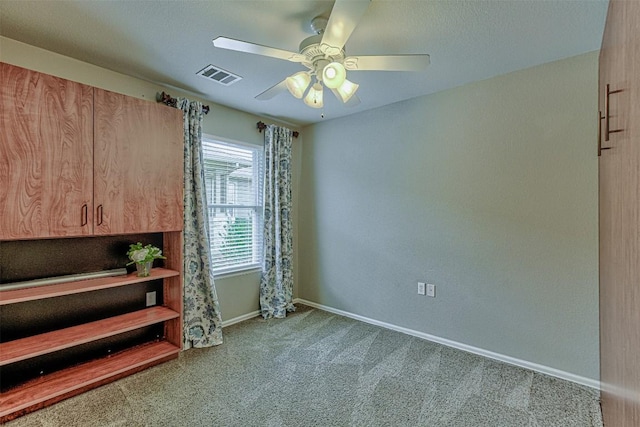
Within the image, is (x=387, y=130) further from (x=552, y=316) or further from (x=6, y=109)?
(x=6, y=109)

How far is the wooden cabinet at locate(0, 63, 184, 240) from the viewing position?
1.81 meters

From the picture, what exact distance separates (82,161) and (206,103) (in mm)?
1440

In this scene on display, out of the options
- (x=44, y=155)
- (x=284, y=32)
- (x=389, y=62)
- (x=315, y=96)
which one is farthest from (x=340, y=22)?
(x=44, y=155)

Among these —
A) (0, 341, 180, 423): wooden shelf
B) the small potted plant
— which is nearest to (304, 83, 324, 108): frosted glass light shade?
the small potted plant

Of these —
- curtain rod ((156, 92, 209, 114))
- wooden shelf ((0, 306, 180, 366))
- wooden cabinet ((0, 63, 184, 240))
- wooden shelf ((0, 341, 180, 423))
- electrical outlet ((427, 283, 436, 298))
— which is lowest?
wooden shelf ((0, 341, 180, 423))

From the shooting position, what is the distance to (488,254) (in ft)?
8.73

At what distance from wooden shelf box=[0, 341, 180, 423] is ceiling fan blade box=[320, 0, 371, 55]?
2.69 metres

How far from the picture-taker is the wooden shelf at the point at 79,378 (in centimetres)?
187

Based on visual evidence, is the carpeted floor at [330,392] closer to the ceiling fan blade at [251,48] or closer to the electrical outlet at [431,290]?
the electrical outlet at [431,290]

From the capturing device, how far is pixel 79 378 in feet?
6.95

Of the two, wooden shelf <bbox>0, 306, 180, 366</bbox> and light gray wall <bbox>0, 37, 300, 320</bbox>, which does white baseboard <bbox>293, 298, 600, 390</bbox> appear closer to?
light gray wall <bbox>0, 37, 300, 320</bbox>

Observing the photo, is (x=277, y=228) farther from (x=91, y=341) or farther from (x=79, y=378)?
(x=79, y=378)

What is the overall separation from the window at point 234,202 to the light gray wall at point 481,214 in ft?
3.23

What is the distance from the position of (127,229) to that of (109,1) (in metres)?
1.52
